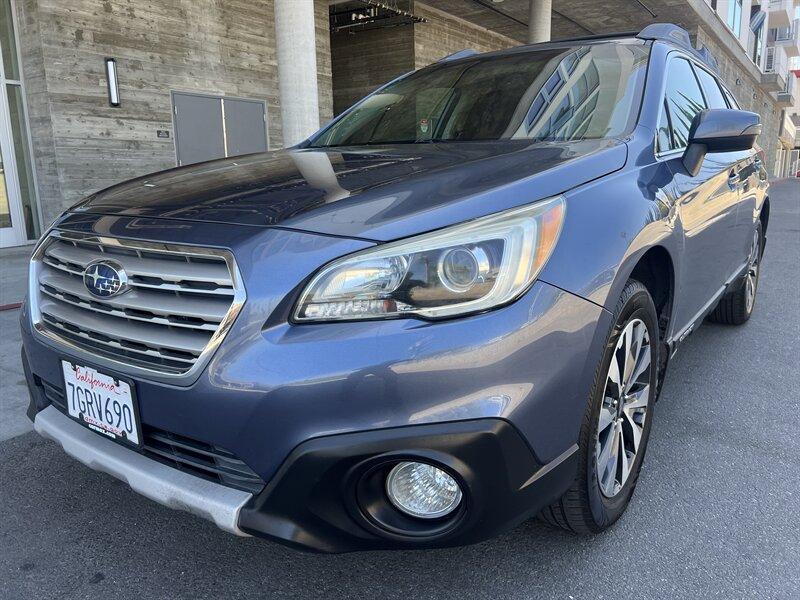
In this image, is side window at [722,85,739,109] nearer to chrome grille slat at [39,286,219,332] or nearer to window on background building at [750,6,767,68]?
chrome grille slat at [39,286,219,332]

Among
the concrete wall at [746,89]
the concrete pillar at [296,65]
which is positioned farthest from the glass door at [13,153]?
the concrete wall at [746,89]

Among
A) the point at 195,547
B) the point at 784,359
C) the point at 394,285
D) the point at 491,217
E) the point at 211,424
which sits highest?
the point at 491,217

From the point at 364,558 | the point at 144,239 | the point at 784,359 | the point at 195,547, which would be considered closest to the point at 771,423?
the point at 784,359

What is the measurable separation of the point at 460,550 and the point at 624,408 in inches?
27.9

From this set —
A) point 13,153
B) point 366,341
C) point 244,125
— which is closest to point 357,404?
point 366,341

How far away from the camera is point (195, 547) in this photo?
2.05 m

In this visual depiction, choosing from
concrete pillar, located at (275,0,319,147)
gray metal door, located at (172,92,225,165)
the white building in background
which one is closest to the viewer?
concrete pillar, located at (275,0,319,147)

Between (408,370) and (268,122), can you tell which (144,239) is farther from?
(268,122)

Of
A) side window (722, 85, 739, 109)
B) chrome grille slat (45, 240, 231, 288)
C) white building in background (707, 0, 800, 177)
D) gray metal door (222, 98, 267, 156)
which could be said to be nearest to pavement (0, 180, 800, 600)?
chrome grille slat (45, 240, 231, 288)

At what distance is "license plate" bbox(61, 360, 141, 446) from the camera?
166 centimetres

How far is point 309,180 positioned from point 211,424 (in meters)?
0.84

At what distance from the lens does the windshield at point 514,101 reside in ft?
7.82

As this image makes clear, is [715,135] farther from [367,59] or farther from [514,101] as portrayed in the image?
[367,59]

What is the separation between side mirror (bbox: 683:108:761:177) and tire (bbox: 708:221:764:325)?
197 centimetres
